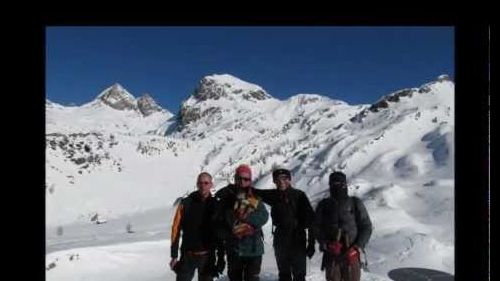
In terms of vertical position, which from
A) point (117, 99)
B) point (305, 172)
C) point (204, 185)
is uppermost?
point (117, 99)

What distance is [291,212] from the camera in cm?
596

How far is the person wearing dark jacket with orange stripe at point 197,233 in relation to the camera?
5.85m

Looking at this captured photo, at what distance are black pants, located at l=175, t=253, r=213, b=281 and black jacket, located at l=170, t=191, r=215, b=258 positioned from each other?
0.30ft

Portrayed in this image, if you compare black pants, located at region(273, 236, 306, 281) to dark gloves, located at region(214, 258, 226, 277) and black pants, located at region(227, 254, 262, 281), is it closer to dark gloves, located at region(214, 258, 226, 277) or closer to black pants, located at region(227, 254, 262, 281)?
black pants, located at region(227, 254, 262, 281)

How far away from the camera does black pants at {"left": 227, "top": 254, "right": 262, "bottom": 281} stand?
18.9ft

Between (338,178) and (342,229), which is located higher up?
(338,178)

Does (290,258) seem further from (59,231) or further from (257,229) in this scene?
(59,231)

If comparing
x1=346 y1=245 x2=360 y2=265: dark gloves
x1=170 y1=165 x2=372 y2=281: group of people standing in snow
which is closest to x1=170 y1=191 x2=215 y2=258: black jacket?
x1=170 y1=165 x2=372 y2=281: group of people standing in snow

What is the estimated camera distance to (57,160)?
24.3 meters

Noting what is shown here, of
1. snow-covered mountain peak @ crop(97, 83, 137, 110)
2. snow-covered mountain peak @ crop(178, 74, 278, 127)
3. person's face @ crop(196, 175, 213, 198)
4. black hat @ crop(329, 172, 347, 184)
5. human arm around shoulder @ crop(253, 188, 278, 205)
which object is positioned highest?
snow-covered mountain peak @ crop(97, 83, 137, 110)

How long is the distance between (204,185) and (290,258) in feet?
3.97

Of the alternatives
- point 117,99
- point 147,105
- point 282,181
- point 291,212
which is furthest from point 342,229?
point 117,99

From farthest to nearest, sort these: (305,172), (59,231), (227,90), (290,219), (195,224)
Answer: (227,90) → (305,172) → (59,231) → (290,219) → (195,224)
